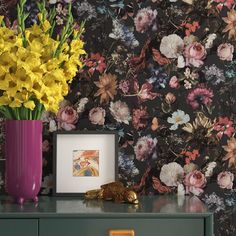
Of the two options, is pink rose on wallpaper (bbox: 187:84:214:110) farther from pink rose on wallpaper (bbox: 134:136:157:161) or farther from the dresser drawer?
the dresser drawer

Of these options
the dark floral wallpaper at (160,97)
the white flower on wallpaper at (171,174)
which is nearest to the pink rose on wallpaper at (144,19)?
the dark floral wallpaper at (160,97)

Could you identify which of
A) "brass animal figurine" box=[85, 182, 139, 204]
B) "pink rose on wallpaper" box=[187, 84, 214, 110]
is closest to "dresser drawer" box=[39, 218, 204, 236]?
"brass animal figurine" box=[85, 182, 139, 204]

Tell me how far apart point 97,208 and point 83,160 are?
1.19ft

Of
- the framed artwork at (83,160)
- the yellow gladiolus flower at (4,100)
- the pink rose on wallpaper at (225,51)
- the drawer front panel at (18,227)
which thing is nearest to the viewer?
the drawer front panel at (18,227)

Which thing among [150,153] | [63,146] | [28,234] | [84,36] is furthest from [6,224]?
[84,36]

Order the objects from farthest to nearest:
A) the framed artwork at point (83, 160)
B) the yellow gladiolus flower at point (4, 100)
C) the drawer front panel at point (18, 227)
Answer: the framed artwork at point (83, 160)
the yellow gladiolus flower at point (4, 100)
the drawer front panel at point (18, 227)

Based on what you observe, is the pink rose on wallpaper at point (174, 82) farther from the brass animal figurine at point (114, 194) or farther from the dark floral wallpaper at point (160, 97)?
the brass animal figurine at point (114, 194)

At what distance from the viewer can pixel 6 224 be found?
1.86m

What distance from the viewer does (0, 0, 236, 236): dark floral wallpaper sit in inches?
92.4

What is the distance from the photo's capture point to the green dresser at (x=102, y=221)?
6.11 feet

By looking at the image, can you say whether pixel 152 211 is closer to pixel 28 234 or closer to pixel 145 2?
pixel 28 234

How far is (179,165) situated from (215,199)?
23 cm

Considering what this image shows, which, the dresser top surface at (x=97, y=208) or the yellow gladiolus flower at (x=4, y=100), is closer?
the dresser top surface at (x=97, y=208)

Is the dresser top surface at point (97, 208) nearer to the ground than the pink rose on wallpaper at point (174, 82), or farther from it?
nearer to the ground
